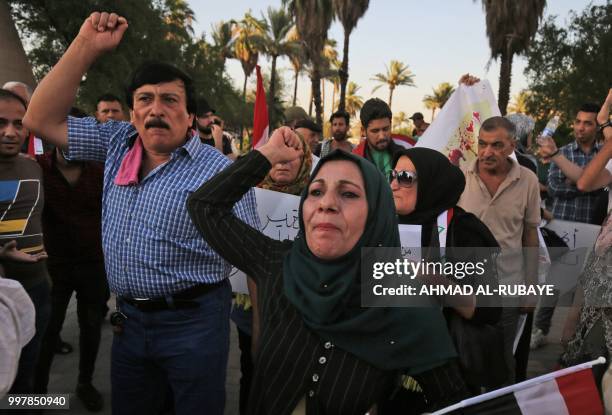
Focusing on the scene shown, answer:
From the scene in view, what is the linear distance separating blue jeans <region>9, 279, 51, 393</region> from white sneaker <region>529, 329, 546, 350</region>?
13.8ft

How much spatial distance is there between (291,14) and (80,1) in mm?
13273

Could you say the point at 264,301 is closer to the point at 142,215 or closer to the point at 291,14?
the point at 142,215

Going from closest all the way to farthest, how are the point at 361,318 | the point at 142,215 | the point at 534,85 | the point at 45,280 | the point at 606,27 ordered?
the point at 361,318, the point at 142,215, the point at 45,280, the point at 606,27, the point at 534,85

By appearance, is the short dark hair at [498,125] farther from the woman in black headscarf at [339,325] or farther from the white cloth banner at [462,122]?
the woman in black headscarf at [339,325]

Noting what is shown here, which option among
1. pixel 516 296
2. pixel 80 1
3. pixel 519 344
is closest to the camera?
pixel 516 296

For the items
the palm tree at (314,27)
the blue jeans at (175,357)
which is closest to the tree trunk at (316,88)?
the palm tree at (314,27)

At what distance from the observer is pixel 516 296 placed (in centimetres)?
332

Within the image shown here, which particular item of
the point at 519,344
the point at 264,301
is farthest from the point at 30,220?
the point at 519,344

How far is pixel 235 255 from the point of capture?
1912mm

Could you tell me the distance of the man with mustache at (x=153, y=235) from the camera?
2176mm

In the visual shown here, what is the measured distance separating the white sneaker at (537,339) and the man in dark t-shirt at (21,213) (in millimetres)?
4222

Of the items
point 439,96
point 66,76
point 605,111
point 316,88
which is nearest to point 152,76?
point 66,76

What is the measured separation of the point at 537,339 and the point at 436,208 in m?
3.17

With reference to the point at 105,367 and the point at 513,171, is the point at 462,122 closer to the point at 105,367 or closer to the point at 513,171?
the point at 513,171
